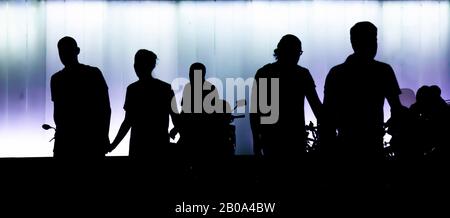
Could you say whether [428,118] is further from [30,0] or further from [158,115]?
[30,0]

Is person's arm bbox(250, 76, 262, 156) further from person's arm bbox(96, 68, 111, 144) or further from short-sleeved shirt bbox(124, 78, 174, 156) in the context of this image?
person's arm bbox(96, 68, 111, 144)

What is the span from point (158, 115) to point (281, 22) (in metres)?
4.50

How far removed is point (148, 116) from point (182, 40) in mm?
4225

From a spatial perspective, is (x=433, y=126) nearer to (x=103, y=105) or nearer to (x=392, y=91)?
(x=392, y=91)

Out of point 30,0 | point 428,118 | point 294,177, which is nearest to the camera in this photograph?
point 294,177

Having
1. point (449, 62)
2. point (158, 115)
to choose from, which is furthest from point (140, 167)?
point (449, 62)

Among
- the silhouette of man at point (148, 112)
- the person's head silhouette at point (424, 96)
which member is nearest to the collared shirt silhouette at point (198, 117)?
the silhouette of man at point (148, 112)

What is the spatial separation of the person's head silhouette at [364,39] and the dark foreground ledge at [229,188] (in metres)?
0.72

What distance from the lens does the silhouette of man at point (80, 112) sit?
4098 millimetres

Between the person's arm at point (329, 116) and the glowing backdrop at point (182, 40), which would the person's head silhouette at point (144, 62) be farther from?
the glowing backdrop at point (182, 40)

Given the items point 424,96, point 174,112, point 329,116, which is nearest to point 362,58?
point 329,116

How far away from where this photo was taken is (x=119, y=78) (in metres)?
8.13

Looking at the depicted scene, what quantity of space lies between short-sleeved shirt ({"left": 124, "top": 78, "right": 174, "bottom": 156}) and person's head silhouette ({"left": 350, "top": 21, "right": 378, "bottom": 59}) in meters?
1.36
